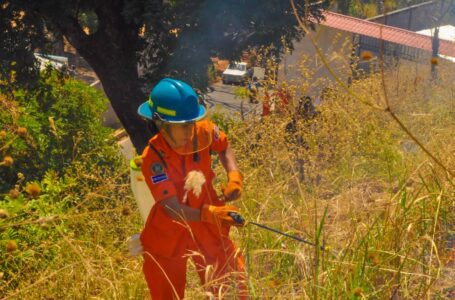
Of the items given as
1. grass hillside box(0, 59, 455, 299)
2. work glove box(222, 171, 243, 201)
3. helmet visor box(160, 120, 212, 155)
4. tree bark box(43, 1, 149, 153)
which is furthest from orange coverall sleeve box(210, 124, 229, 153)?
tree bark box(43, 1, 149, 153)

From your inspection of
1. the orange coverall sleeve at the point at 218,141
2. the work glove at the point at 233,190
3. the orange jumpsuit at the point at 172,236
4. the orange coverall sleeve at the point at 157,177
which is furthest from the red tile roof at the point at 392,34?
the orange coverall sleeve at the point at 157,177

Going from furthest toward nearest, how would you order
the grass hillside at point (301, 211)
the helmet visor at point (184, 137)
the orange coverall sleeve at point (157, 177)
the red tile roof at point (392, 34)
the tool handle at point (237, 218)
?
the red tile roof at point (392, 34)
the helmet visor at point (184, 137)
the orange coverall sleeve at point (157, 177)
the tool handle at point (237, 218)
the grass hillside at point (301, 211)

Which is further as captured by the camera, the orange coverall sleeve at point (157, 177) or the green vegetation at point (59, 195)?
the green vegetation at point (59, 195)

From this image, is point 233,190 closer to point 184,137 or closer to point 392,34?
point 184,137

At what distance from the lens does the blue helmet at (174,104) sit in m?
2.78

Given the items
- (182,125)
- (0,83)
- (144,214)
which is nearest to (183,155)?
(182,125)

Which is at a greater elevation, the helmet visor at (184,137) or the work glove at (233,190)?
the helmet visor at (184,137)

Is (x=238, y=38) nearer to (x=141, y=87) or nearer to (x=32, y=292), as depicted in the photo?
(x=141, y=87)

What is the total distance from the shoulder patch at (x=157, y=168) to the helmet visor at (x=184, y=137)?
0.11m

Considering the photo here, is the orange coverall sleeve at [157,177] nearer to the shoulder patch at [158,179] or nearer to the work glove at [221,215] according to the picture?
the shoulder patch at [158,179]

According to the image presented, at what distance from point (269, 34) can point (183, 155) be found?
14.9ft

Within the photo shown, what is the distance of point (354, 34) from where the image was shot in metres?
15.3

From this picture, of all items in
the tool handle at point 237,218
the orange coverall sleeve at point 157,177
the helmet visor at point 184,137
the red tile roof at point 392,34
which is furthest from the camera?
the red tile roof at point 392,34

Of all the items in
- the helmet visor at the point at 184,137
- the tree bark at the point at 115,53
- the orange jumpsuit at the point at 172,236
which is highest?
the helmet visor at the point at 184,137
